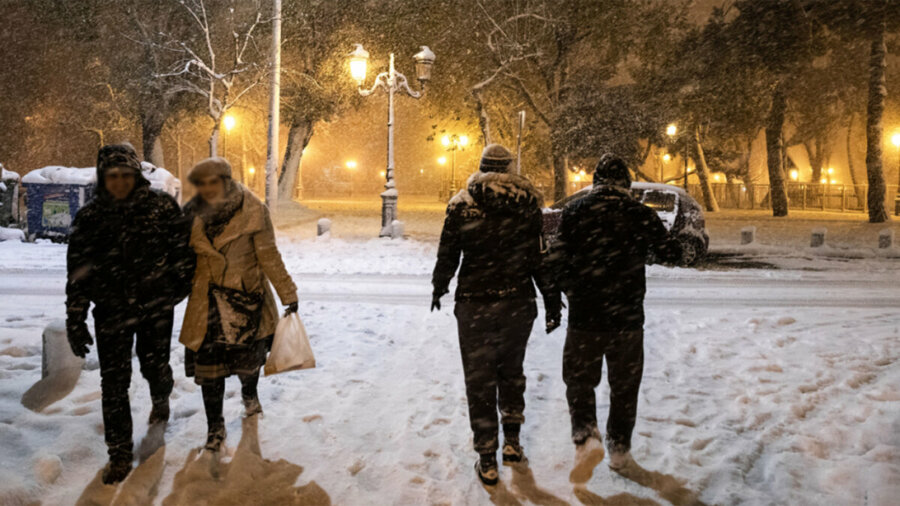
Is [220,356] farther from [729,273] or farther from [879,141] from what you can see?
[879,141]

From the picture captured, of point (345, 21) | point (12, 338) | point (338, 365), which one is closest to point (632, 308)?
point (338, 365)

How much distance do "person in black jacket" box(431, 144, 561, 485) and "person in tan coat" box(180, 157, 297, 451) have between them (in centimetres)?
105

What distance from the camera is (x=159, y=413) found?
458 cm

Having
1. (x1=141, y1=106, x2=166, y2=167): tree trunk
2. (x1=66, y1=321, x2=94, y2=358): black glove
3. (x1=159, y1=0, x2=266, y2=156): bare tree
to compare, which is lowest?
(x1=66, y1=321, x2=94, y2=358): black glove

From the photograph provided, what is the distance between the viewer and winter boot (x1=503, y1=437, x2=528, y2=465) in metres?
4.10

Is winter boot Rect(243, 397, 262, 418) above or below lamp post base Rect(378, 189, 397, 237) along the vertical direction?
below

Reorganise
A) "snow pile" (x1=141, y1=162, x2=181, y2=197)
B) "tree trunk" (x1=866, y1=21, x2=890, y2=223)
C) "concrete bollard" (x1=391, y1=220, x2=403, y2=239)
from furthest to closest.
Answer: "tree trunk" (x1=866, y1=21, x2=890, y2=223)
"concrete bollard" (x1=391, y1=220, x2=403, y2=239)
"snow pile" (x1=141, y1=162, x2=181, y2=197)

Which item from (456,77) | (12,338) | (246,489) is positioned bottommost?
(246,489)

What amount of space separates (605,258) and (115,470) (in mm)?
2945

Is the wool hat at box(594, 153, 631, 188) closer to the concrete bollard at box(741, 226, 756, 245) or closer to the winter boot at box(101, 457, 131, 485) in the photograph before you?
the winter boot at box(101, 457, 131, 485)

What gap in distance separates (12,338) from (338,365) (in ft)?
10.4

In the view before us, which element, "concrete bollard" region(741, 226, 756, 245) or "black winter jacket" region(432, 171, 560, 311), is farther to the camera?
"concrete bollard" region(741, 226, 756, 245)

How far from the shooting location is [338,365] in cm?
618

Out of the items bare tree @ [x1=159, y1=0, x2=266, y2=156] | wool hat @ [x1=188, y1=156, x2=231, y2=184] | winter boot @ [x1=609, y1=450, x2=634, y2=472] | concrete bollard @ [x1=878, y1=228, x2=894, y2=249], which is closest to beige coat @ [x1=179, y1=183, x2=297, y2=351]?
wool hat @ [x1=188, y1=156, x2=231, y2=184]
